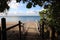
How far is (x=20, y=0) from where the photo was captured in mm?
4453

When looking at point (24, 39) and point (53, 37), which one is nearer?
point (53, 37)

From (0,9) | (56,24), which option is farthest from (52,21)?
(0,9)

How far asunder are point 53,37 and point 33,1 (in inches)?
Result: 43.7

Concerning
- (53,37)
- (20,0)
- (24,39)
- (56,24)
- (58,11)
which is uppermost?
(20,0)

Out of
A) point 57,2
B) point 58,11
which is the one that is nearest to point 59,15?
point 58,11

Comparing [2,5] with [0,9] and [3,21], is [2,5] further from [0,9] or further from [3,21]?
[3,21]

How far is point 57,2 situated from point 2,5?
1.68m

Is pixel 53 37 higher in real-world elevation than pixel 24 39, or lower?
higher

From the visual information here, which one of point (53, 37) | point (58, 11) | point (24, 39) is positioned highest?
point (58, 11)

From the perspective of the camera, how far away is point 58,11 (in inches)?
183

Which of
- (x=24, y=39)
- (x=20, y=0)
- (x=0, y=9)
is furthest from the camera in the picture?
(x=24, y=39)

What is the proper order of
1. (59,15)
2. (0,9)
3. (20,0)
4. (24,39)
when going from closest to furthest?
(20,0), (59,15), (0,9), (24,39)

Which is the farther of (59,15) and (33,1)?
(59,15)

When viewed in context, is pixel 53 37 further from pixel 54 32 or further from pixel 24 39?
pixel 24 39
